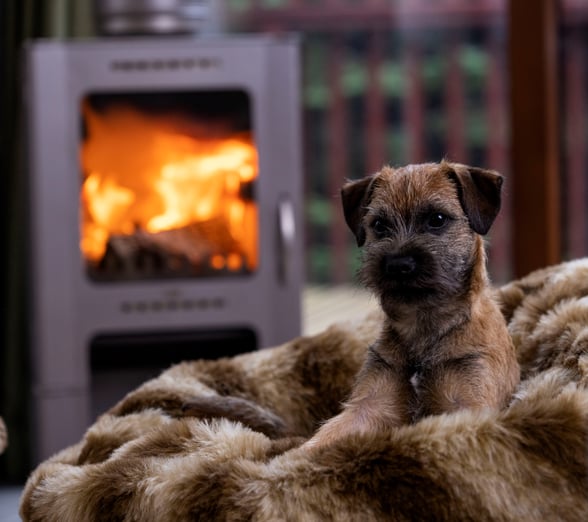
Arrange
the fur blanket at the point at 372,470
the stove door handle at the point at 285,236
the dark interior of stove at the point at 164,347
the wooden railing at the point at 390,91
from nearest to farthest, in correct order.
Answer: the fur blanket at the point at 372,470, the stove door handle at the point at 285,236, the dark interior of stove at the point at 164,347, the wooden railing at the point at 390,91

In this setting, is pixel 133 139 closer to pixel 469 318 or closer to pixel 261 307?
pixel 261 307

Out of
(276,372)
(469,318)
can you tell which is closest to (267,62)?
(276,372)

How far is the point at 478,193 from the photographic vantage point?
1.46 m

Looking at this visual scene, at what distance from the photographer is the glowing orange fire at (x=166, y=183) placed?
9.05 feet

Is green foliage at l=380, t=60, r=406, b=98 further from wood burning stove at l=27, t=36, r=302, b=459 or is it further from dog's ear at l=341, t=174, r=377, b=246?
dog's ear at l=341, t=174, r=377, b=246

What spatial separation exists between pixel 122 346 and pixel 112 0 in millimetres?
919

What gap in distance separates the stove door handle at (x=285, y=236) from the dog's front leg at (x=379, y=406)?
1.22 metres

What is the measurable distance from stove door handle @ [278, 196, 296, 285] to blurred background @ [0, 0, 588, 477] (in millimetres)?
718

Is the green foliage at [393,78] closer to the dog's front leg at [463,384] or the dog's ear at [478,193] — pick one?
the dog's ear at [478,193]

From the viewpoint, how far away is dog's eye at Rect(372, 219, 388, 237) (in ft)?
4.72

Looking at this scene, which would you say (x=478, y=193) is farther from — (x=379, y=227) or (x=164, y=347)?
(x=164, y=347)

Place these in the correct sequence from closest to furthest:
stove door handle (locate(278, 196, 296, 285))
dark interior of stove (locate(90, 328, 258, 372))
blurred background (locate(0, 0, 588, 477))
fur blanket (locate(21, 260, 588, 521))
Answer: fur blanket (locate(21, 260, 588, 521)) < stove door handle (locate(278, 196, 296, 285)) < dark interior of stove (locate(90, 328, 258, 372)) < blurred background (locate(0, 0, 588, 477))

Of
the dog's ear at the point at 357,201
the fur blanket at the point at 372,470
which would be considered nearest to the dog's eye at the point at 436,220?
the dog's ear at the point at 357,201

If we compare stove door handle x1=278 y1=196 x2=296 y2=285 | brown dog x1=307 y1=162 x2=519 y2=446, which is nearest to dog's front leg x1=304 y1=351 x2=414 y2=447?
brown dog x1=307 y1=162 x2=519 y2=446
